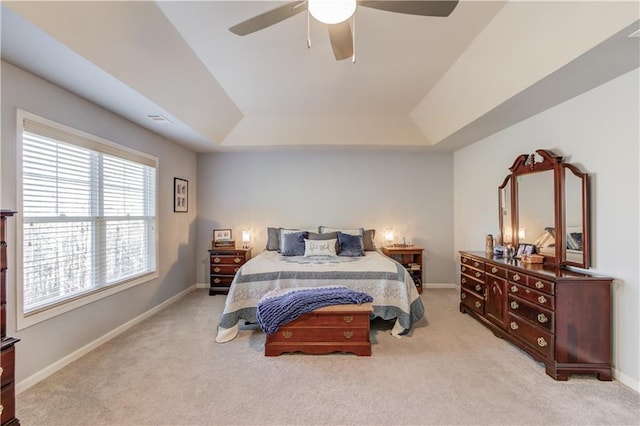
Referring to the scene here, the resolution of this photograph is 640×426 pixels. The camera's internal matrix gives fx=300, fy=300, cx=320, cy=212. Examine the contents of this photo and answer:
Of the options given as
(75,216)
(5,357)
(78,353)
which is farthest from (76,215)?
(5,357)

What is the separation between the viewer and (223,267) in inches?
195

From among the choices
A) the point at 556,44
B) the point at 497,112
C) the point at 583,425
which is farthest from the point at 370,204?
the point at 583,425

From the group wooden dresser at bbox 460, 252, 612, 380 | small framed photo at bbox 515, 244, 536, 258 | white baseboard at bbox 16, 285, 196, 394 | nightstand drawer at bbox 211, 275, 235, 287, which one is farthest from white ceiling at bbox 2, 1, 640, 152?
white baseboard at bbox 16, 285, 196, 394

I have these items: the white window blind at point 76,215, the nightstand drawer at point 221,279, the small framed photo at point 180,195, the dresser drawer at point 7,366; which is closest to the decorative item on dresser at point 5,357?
the dresser drawer at point 7,366

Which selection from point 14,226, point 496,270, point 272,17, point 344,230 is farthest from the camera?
point 344,230

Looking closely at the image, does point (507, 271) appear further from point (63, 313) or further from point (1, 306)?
point (63, 313)

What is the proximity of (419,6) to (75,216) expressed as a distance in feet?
10.8

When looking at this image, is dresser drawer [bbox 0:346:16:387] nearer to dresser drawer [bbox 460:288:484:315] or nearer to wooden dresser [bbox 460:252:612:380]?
wooden dresser [bbox 460:252:612:380]

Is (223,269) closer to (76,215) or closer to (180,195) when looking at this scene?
(180,195)

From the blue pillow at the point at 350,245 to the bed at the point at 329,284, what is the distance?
877 mm

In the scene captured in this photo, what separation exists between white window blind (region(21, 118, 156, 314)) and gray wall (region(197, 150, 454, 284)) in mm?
1670

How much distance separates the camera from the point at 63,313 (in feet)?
8.65

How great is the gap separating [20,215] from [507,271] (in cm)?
428

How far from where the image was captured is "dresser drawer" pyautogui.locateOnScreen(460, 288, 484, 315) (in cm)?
352
